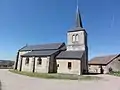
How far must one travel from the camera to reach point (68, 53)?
2914 cm

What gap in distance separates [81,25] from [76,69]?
480 inches

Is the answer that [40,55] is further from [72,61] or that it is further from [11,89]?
[11,89]

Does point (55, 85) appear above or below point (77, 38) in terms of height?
below

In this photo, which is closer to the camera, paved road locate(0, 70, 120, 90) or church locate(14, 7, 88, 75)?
paved road locate(0, 70, 120, 90)

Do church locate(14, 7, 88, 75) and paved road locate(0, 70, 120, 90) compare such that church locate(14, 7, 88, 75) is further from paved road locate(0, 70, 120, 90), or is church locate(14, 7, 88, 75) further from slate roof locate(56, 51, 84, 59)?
paved road locate(0, 70, 120, 90)

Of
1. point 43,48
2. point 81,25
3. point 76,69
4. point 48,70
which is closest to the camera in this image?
point 76,69

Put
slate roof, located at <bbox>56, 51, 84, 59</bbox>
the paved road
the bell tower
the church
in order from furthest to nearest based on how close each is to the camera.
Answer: the bell tower, the church, slate roof, located at <bbox>56, 51, 84, 59</bbox>, the paved road

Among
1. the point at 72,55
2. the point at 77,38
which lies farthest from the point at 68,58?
the point at 77,38

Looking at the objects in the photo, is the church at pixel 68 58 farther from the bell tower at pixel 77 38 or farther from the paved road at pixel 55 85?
the paved road at pixel 55 85

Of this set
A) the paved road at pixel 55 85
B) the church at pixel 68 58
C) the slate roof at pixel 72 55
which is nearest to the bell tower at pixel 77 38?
the church at pixel 68 58

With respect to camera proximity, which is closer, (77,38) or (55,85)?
(55,85)

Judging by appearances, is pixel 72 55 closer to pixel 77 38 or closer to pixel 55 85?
pixel 77 38

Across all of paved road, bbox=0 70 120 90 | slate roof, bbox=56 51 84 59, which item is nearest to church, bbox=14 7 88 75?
slate roof, bbox=56 51 84 59

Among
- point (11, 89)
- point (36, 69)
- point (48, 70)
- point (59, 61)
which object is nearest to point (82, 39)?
point (59, 61)
